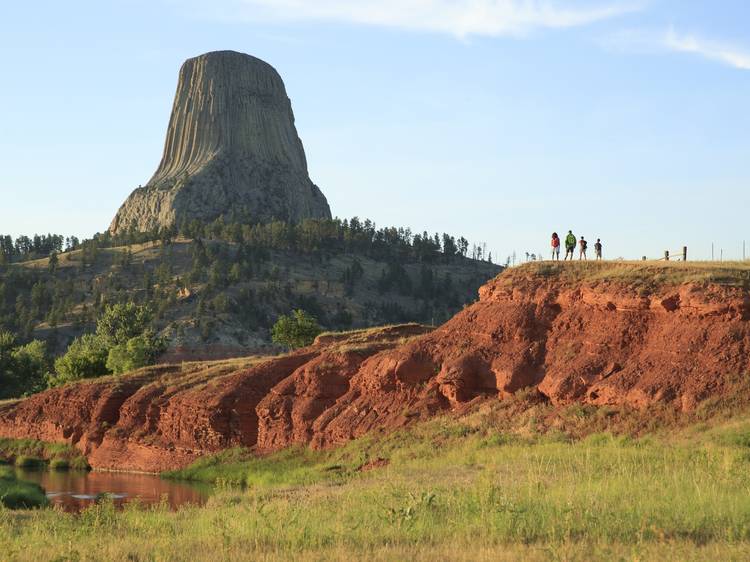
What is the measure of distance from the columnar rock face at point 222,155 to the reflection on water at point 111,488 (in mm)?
134778

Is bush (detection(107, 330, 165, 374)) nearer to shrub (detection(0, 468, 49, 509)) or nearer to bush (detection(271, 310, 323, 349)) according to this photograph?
bush (detection(271, 310, 323, 349))

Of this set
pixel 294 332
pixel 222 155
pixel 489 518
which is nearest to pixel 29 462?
pixel 294 332

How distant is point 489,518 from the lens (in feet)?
51.8

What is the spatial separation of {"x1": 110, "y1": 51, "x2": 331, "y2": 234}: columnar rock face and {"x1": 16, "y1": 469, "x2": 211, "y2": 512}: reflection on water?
5306 inches

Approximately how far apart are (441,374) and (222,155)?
506 feet

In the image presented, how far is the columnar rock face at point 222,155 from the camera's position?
185500 millimetres

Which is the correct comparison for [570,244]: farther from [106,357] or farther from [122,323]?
[122,323]

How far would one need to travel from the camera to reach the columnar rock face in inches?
7303

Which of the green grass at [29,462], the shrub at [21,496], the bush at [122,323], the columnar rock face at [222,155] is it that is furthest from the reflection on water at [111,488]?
the columnar rock face at [222,155]

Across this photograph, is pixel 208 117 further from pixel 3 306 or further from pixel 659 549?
pixel 659 549

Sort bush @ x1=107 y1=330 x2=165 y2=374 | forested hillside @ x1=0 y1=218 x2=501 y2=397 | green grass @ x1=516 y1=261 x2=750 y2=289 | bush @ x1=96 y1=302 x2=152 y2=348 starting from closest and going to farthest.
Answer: green grass @ x1=516 y1=261 x2=750 y2=289, bush @ x1=107 y1=330 x2=165 y2=374, bush @ x1=96 y1=302 x2=152 y2=348, forested hillside @ x1=0 y1=218 x2=501 y2=397

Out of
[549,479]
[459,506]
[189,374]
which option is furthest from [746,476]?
[189,374]

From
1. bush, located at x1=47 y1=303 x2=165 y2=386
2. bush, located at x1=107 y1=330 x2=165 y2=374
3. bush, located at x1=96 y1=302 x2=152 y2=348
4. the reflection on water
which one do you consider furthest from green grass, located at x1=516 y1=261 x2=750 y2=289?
bush, located at x1=96 y1=302 x2=152 y2=348

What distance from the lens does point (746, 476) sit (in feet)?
65.6
